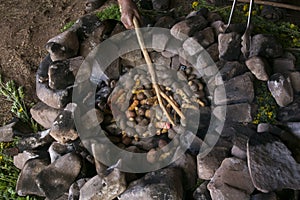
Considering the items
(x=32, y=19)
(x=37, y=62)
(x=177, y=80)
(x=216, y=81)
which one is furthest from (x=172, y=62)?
(x=32, y=19)

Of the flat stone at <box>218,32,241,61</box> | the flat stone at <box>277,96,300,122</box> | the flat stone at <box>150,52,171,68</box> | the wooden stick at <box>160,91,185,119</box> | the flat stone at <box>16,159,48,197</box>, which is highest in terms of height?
the flat stone at <box>218,32,241,61</box>

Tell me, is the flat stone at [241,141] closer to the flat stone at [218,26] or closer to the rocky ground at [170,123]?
the rocky ground at [170,123]

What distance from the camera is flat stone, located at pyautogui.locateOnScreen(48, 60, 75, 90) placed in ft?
5.38

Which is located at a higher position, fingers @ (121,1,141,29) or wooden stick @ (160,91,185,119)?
fingers @ (121,1,141,29)

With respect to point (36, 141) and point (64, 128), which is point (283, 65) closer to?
point (64, 128)

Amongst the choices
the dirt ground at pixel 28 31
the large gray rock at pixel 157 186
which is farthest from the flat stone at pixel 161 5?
the large gray rock at pixel 157 186

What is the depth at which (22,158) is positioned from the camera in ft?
5.59

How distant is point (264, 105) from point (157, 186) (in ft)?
1.49

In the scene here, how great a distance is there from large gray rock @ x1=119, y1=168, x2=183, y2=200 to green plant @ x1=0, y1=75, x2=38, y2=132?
666 mm

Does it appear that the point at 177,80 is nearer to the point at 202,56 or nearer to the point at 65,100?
the point at 202,56

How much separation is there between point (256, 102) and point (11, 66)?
1.23 meters

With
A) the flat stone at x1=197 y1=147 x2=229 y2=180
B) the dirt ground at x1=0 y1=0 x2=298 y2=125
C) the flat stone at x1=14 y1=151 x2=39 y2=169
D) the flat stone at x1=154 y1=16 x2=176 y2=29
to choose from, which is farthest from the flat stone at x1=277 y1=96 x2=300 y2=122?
the flat stone at x1=14 y1=151 x2=39 y2=169

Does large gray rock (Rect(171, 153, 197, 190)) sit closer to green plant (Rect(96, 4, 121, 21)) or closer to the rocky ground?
the rocky ground

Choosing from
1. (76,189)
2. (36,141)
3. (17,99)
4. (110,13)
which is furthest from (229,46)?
(17,99)
